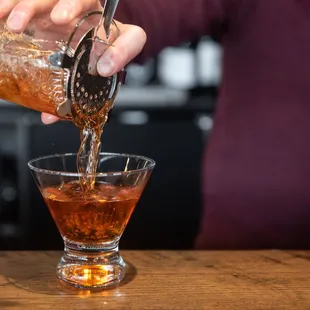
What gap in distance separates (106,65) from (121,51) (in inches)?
1.9

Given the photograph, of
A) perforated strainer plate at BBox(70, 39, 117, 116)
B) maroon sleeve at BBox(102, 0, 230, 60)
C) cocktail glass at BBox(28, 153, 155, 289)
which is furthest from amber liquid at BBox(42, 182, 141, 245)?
maroon sleeve at BBox(102, 0, 230, 60)

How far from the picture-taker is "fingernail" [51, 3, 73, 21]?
103cm

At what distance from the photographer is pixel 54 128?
2.70 metres

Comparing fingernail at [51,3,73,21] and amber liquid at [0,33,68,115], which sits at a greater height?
fingernail at [51,3,73,21]

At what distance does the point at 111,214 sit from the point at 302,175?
558mm

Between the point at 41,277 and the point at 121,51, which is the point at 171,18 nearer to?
the point at 121,51

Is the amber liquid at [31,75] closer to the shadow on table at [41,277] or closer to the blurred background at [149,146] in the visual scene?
the shadow on table at [41,277]

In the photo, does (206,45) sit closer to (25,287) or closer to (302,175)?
(302,175)

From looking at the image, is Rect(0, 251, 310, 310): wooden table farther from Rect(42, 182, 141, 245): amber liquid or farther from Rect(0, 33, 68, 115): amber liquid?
Rect(0, 33, 68, 115): amber liquid

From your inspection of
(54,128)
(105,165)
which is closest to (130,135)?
(54,128)

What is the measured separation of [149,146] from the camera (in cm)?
275

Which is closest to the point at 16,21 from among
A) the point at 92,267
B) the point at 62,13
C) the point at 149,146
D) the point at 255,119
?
the point at 62,13

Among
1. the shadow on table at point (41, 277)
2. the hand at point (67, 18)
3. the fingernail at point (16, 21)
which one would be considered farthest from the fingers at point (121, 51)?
the shadow on table at point (41, 277)

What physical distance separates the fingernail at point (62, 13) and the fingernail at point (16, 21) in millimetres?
47
